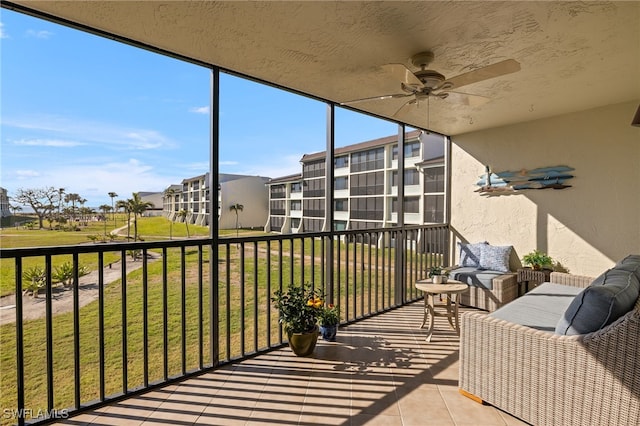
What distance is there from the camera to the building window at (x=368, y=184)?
28.3 ft

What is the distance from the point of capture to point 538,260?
13.6ft

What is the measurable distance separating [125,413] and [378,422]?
160 centimetres

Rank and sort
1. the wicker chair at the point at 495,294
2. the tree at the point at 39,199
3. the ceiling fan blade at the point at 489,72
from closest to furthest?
the ceiling fan blade at the point at 489,72, the tree at the point at 39,199, the wicker chair at the point at 495,294

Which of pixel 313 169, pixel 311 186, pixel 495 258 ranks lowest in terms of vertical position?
pixel 495 258

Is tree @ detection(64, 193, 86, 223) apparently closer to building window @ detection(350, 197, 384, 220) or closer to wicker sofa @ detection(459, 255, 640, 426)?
wicker sofa @ detection(459, 255, 640, 426)

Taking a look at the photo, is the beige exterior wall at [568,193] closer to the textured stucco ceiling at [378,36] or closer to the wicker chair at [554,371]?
the textured stucco ceiling at [378,36]

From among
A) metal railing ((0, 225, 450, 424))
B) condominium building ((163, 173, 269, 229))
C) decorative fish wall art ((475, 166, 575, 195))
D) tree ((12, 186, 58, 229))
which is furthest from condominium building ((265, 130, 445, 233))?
tree ((12, 186, 58, 229))

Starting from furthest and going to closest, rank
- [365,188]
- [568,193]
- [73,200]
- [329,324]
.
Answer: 1. [365,188]
2. [568,193]
3. [329,324]
4. [73,200]

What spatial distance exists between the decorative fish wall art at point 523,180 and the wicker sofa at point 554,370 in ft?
6.75

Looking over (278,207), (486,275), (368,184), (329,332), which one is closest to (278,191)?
(278,207)

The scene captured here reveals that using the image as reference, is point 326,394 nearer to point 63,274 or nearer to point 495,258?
point 63,274

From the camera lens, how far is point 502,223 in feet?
15.3

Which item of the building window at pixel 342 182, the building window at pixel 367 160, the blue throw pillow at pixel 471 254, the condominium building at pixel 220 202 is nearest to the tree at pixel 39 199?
the condominium building at pixel 220 202

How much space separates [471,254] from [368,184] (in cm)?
449
